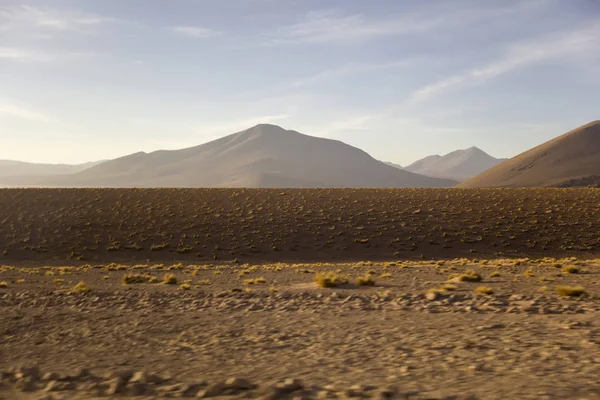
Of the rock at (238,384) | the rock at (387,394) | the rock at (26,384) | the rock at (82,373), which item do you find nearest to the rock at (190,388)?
the rock at (238,384)

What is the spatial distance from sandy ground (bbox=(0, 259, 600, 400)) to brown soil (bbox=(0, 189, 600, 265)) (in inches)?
818

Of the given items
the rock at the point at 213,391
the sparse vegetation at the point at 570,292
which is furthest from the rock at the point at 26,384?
the sparse vegetation at the point at 570,292

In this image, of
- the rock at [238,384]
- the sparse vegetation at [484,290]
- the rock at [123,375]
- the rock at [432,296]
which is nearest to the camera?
the rock at [238,384]

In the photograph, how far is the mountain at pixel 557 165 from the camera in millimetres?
137875

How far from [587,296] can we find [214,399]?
10770 mm

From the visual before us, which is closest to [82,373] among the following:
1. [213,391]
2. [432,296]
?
[213,391]

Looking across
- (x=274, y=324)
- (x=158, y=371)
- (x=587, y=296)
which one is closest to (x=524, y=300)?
(x=587, y=296)

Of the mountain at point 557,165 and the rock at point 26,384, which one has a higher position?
the mountain at point 557,165

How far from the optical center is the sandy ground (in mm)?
7031

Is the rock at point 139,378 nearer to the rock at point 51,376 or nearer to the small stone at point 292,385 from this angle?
the rock at point 51,376

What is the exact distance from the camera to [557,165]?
155 m

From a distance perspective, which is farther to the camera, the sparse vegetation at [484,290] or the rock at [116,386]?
the sparse vegetation at [484,290]

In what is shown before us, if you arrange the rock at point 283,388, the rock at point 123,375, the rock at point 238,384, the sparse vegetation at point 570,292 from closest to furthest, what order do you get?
1. the rock at point 283,388
2. the rock at point 238,384
3. the rock at point 123,375
4. the sparse vegetation at point 570,292

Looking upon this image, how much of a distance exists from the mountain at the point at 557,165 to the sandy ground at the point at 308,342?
131592 millimetres
